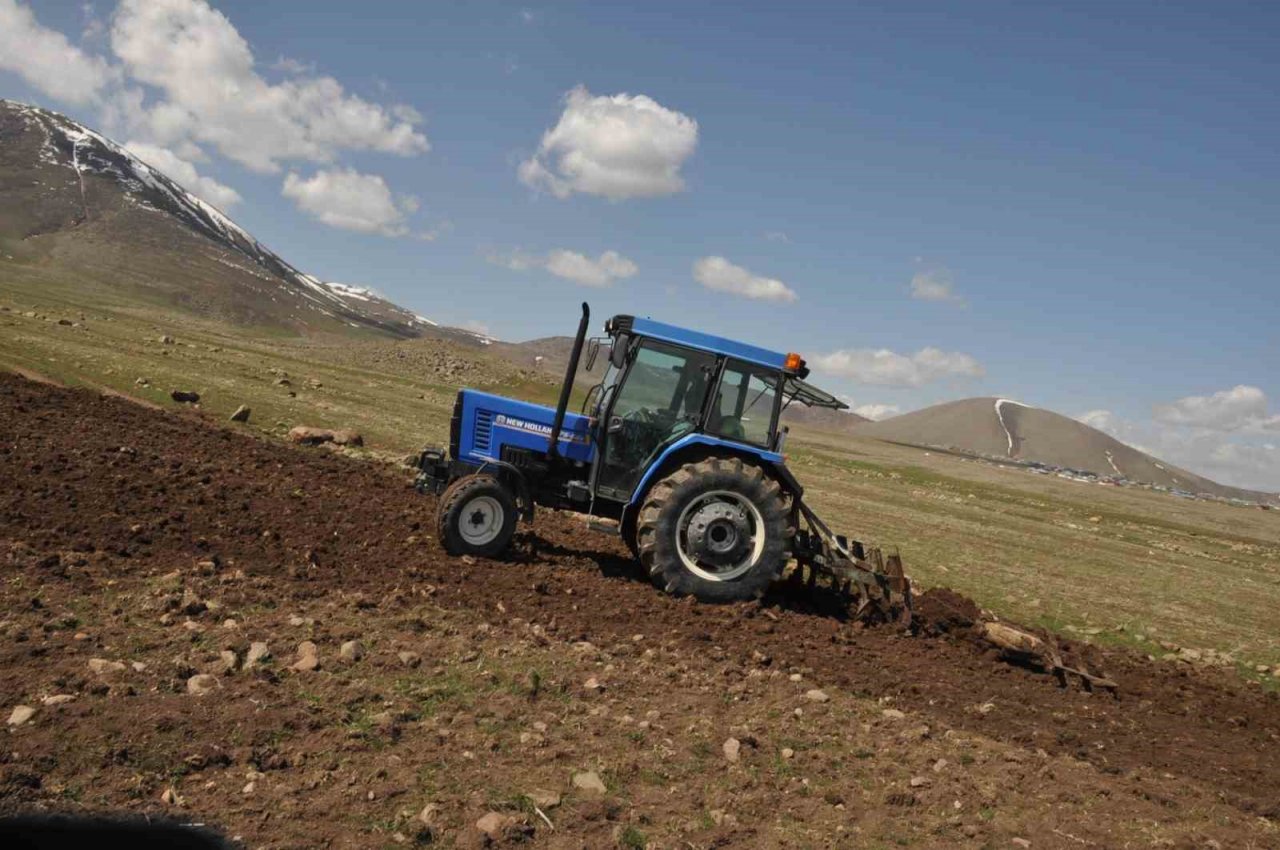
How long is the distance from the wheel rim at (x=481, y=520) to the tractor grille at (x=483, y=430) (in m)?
0.76

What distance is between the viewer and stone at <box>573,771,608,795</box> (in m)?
4.30

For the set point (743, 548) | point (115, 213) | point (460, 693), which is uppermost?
point (115, 213)

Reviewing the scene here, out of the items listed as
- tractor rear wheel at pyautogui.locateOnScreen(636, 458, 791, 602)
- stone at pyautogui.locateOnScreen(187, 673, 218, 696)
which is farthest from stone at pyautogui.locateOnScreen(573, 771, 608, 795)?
tractor rear wheel at pyautogui.locateOnScreen(636, 458, 791, 602)

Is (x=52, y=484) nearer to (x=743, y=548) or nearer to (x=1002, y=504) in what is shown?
(x=743, y=548)

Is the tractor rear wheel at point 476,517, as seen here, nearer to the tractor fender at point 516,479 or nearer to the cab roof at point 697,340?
the tractor fender at point 516,479

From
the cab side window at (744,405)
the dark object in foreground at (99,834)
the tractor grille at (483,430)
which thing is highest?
the cab side window at (744,405)

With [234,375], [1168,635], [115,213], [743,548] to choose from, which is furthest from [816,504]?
[115,213]

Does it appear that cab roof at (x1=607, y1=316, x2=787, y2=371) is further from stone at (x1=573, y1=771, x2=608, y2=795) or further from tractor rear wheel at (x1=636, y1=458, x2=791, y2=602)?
stone at (x1=573, y1=771, x2=608, y2=795)

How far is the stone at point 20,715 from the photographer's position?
3953 mm

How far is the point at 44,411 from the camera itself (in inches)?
483

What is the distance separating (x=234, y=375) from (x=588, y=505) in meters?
22.7

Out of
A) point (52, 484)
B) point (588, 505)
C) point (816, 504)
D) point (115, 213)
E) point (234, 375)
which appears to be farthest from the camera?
point (115, 213)

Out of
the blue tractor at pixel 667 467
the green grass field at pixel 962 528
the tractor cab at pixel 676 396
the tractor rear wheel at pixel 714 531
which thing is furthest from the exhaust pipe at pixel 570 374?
the green grass field at pixel 962 528

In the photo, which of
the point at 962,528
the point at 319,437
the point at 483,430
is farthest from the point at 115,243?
the point at 483,430
